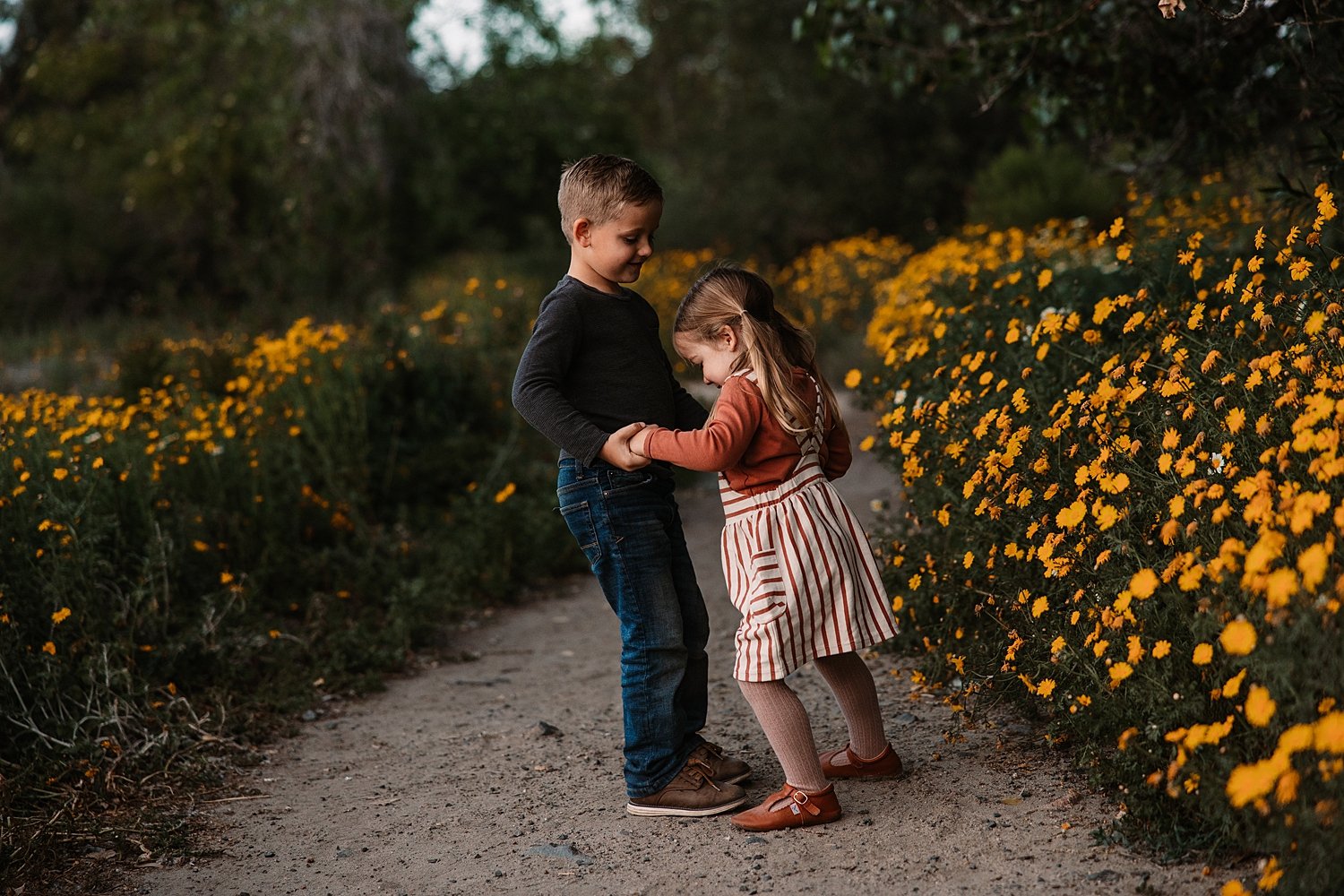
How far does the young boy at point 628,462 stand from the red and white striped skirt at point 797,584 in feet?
0.78

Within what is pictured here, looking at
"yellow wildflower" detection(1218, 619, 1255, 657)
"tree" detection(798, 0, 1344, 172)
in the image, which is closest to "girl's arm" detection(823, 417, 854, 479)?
"yellow wildflower" detection(1218, 619, 1255, 657)

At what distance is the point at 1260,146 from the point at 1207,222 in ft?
1.36

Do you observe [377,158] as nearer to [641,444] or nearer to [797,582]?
[641,444]

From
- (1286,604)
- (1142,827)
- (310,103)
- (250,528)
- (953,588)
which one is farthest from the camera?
(310,103)

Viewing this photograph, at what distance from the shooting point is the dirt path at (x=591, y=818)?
2549 mm

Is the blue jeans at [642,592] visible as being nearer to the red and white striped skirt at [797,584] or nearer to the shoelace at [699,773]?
the shoelace at [699,773]

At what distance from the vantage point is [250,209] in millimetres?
13250

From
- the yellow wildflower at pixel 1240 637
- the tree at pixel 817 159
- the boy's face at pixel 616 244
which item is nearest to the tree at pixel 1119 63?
the boy's face at pixel 616 244

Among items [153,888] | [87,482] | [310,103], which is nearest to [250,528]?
[87,482]

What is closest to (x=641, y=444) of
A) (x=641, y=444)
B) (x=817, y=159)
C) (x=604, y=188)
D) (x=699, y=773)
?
(x=641, y=444)

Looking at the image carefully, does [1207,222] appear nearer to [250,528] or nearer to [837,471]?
[837,471]

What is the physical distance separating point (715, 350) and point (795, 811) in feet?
3.61

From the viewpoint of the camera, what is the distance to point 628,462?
275cm

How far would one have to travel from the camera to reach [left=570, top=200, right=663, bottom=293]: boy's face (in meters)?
2.81
